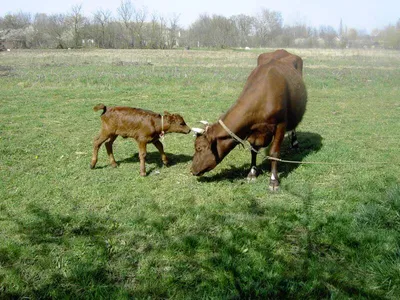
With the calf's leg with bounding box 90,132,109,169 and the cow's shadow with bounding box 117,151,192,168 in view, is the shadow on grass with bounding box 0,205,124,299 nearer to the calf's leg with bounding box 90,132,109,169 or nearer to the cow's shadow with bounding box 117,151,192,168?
the calf's leg with bounding box 90,132,109,169

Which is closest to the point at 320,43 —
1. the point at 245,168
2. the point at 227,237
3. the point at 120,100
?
the point at 120,100

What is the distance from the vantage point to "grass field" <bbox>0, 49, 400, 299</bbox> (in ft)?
13.1

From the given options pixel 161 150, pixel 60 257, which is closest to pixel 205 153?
pixel 161 150

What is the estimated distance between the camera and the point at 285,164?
A: 7.95 m

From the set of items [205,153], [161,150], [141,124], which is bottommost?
[161,150]

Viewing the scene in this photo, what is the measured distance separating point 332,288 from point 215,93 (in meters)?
13.6

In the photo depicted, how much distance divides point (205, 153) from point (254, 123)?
97 centimetres

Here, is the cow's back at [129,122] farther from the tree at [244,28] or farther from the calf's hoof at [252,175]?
the tree at [244,28]

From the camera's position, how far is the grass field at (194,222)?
400 centimetres

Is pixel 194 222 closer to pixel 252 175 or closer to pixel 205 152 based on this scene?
pixel 205 152

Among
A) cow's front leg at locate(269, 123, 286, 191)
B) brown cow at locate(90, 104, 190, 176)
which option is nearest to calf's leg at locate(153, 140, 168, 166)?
brown cow at locate(90, 104, 190, 176)

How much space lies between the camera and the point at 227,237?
16.1 feet

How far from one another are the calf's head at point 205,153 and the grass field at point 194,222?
44cm

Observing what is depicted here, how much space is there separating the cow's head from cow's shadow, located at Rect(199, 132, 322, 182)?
61 cm
